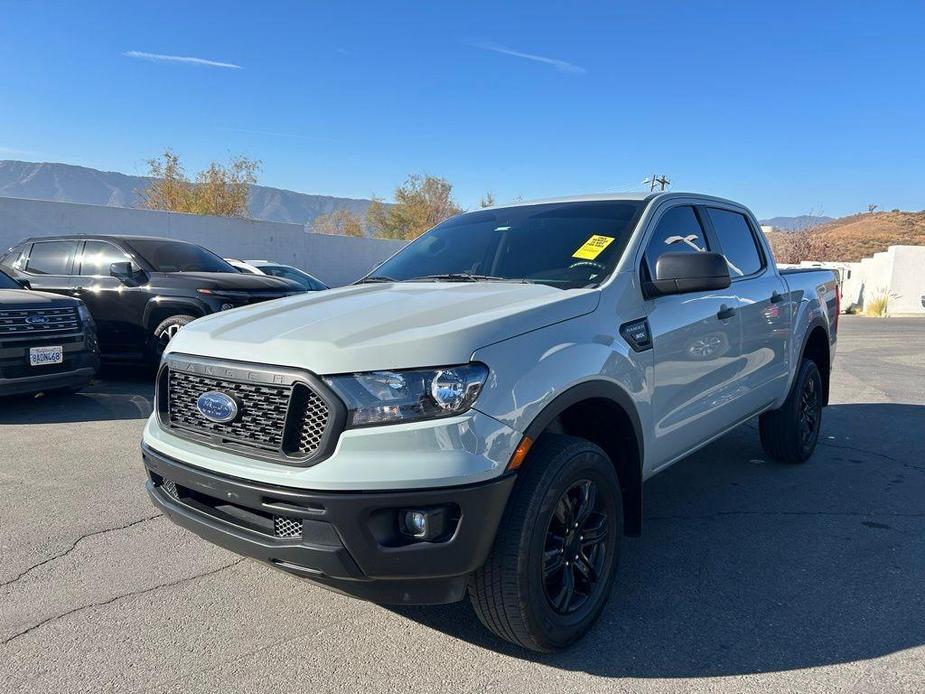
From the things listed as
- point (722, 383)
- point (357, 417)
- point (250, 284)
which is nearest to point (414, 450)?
point (357, 417)

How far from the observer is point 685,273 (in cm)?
319

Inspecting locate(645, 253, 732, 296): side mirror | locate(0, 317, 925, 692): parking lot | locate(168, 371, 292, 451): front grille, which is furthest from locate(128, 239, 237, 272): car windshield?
locate(645, 253, 732, 296): side mirror

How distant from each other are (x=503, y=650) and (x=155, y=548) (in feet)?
6.46

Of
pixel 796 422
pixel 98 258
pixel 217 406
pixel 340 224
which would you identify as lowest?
pixel 796 422

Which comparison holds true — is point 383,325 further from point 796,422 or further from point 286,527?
point 796,422

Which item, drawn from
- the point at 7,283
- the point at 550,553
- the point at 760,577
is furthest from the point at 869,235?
the point at 550,553

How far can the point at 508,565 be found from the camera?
2.41 metres

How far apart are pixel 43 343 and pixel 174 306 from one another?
1.59 m

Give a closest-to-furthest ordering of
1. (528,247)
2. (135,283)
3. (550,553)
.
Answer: (550,553), (528,247), (135,283)

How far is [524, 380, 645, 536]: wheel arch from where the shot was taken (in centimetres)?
293

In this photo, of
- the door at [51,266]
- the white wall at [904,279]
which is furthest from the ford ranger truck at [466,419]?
the white wall at [904,279]

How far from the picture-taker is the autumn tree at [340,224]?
52000mm

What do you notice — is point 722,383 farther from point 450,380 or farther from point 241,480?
→ point 241,480

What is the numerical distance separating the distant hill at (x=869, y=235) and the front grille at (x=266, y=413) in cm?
5248
